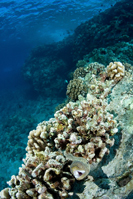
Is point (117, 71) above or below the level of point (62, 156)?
above

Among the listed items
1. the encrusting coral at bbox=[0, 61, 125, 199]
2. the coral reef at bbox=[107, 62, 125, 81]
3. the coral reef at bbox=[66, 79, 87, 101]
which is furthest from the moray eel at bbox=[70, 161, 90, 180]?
the coral reef at bbox=[66, 79, 87, 101]

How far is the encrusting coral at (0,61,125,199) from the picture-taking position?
1.83m

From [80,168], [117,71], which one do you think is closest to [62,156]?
[80,168]

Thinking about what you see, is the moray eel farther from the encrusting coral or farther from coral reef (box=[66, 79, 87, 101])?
coral reef (box=[66, 79, 87, 101])

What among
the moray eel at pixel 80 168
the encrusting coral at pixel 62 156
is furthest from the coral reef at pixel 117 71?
the moray eel at pixel 80 168

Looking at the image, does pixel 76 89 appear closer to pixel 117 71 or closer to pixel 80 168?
pixel 117 71

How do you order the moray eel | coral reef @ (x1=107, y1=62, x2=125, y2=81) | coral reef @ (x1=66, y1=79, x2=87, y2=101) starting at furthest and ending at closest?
1. coral reef @ (x1=66, y1=79, x2=87, y2=101)
2. coral reef @ (x1=107, y1=62, x2=125, y2=81)
3. the moray eel

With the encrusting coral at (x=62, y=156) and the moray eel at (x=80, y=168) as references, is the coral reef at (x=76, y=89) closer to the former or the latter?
the encrusting coral at (x=62, y=156)

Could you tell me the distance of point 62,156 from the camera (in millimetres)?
2137

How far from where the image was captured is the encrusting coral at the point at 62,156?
183 cm

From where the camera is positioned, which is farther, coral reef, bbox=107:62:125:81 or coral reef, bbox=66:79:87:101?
coral reef, bbox=66:79:87:101

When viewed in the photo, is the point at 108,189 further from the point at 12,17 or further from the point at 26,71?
the point at 12,17

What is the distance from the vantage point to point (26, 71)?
2258 centimetres

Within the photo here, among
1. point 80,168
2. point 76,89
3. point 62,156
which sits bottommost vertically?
point 80,168
